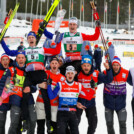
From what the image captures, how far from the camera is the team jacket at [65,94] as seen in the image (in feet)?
16.4

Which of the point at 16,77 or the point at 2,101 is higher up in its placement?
the point at 16,77

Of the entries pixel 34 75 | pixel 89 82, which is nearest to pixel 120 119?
pixel 89 82

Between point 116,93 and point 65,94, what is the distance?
115 centimetres

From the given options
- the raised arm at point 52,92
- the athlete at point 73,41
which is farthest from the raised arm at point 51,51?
the raised arm at point 52,92

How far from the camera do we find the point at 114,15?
65.1m

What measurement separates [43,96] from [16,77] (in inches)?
25.3

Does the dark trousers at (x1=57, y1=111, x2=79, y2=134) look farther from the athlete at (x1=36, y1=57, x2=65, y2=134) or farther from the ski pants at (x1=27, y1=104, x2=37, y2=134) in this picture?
the ski pants at (x1=27, y1=104, x2=37, y2=134)

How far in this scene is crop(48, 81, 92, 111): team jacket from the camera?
4987mm

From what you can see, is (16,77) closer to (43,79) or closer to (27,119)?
(43,79)

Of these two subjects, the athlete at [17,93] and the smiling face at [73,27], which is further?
the smiling face at [73,27]

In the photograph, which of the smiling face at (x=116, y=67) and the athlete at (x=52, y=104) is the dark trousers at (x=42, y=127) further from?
the smiling face at (x=116, y=67)

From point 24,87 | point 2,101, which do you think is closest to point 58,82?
point 24,87

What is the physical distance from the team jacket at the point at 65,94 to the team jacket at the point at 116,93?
31.6 inches

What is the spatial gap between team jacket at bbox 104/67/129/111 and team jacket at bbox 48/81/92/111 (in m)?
0.80
